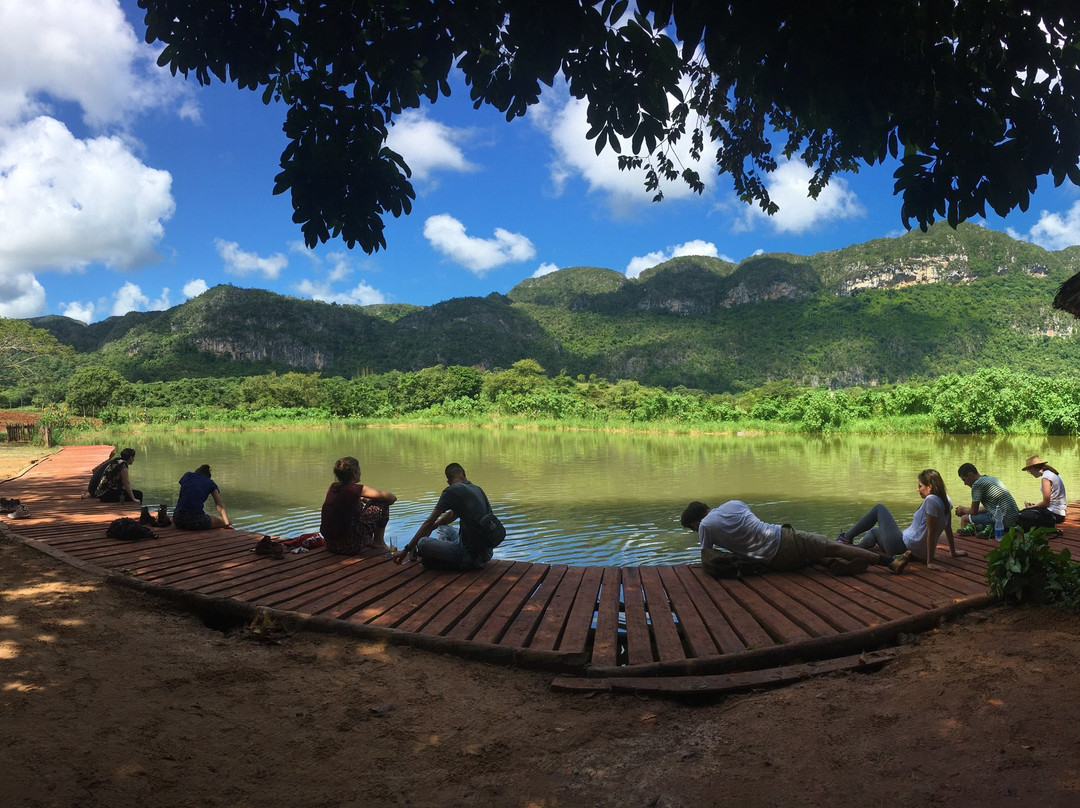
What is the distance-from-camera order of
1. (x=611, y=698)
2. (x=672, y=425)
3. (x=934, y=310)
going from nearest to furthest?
Result: (x=611, y=698) → (x=672, y=425) → (x=934, y=310)

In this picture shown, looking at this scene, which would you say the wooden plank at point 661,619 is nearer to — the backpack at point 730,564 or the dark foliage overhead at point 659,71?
the backpack at point 730,564

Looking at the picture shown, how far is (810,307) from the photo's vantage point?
3888 inches

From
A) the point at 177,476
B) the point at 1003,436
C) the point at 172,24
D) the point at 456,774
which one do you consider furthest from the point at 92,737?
the point at 1003,436

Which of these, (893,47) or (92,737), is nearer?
(893,47)

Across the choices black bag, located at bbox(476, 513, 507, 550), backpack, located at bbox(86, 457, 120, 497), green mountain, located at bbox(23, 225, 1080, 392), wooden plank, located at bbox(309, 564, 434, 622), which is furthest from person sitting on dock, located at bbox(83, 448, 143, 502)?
green mountain, located at bbox(23, 225, 1080, 392)

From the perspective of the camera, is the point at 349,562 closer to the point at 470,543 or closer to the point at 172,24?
the point at 470,543

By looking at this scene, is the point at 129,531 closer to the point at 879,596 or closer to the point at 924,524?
the point at 879,596

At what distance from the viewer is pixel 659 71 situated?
7.99 ft

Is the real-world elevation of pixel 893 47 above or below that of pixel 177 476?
above

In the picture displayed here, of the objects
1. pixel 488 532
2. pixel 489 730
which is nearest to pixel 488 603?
pixel 488 532

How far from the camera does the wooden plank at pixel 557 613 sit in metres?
3.87

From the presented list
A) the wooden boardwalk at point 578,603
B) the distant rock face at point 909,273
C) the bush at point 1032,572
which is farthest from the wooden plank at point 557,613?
the distant rock face at point 909,273

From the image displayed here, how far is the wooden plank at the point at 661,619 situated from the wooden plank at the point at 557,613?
1.71ft

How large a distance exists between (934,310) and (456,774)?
97398 mm
